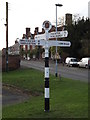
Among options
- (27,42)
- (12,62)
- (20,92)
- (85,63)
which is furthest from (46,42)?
(85,63)

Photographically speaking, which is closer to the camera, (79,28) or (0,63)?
(0,63)

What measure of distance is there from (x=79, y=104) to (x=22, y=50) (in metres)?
86.0

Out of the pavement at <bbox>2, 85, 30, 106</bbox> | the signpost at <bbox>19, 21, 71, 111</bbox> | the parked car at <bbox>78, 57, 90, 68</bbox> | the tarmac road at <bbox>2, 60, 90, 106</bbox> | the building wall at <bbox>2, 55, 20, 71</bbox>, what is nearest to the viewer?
the signpost at <bbox>19, 21, 71, 111</bbox>

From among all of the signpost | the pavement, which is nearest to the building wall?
the pavement

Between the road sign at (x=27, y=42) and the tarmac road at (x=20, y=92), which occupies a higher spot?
the road sign at (x=27, y=42)

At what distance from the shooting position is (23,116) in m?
9.12

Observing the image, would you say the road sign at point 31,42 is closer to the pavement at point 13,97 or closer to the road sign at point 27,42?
the road sign at point 27,42

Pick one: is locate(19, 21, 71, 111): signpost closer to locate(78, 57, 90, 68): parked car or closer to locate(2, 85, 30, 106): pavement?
locate(2, 85, 30, 106): pavement

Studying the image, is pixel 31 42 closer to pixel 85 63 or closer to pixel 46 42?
pixel 46 42

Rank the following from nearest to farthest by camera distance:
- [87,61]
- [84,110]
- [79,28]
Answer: [84,110] → [87,61] → [79,28]

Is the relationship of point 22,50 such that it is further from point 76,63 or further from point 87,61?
point 87,61

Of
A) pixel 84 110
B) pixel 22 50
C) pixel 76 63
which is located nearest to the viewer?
pixel 84 110

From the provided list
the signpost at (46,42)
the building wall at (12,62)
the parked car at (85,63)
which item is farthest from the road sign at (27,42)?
the parked car at (85,63)

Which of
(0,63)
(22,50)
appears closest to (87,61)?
(0,63)
